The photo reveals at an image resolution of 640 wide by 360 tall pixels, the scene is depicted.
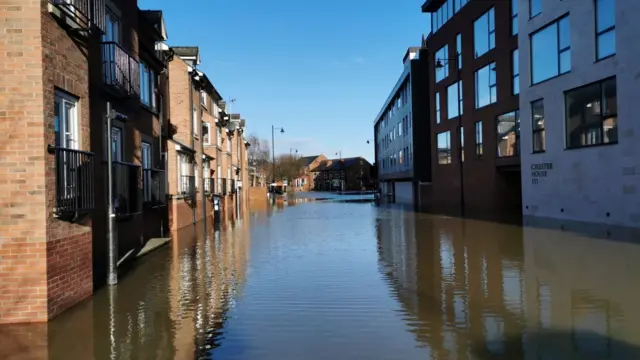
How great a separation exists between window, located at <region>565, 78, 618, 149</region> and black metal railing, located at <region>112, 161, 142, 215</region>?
48.8ft

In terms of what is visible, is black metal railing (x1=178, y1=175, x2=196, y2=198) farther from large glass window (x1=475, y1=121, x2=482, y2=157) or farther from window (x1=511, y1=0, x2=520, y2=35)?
window (x1=511, y1=0, x2=520, y2=35)

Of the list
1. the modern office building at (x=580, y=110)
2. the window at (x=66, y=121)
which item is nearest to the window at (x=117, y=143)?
the window at (x=66, y=121)

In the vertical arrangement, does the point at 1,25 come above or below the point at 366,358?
above

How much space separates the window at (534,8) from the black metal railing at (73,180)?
19.9 m

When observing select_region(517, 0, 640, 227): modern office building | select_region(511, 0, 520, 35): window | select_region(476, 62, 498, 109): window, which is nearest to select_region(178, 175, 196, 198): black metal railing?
select_region(517, 0, 640, 227): modern office building

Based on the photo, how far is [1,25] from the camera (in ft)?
20.8

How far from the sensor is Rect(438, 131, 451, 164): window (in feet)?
115

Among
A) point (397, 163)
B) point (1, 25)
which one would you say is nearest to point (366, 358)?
point (1, 25)

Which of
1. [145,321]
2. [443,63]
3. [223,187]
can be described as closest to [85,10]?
[145,321]

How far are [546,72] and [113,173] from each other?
58.6 feet

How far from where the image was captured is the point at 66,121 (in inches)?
295

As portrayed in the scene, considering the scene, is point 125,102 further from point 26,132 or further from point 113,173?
point 26,132

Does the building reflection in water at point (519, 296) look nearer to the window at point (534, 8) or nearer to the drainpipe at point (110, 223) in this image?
the drainpipe at point (110, 223)

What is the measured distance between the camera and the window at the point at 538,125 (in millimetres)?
21297
